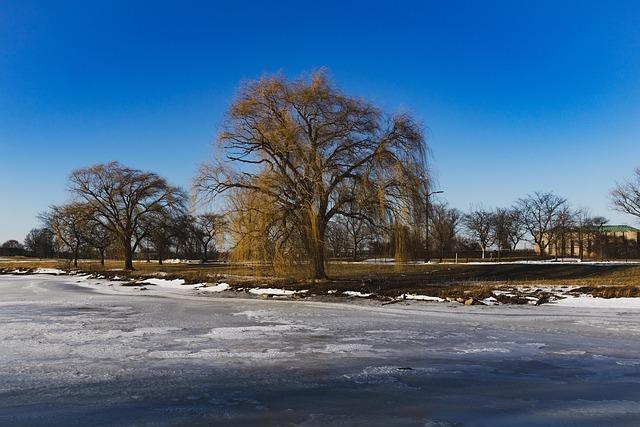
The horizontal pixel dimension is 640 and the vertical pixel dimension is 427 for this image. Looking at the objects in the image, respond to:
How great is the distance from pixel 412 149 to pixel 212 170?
34.0 feet

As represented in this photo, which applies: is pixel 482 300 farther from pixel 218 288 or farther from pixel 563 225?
pixel 563 225

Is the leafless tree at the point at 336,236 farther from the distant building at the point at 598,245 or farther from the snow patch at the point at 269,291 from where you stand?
the distant building at the point at 598,245

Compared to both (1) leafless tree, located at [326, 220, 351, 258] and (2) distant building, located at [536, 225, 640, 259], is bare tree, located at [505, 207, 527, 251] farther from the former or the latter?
(1) leafless tree, located at [326, 220, 351, 258]

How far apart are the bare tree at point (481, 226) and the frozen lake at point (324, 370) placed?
68.2m

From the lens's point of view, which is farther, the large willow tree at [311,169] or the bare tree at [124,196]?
the bare tree at [124,196]

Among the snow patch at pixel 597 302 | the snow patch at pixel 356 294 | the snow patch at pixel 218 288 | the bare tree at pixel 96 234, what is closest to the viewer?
the snow patch at pixel 597 302

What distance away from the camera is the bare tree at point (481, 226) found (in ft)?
265

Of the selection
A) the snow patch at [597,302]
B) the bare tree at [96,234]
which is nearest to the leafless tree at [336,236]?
the snow patch at [597,302]

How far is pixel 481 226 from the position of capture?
267 feet

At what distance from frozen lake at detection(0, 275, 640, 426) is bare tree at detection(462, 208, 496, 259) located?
6815cm

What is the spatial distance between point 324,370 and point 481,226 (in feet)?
254

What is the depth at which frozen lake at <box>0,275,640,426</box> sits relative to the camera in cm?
577

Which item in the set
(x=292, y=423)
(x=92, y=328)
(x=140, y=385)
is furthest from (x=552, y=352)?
(x=92, y=328)

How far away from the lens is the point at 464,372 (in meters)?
7.85
